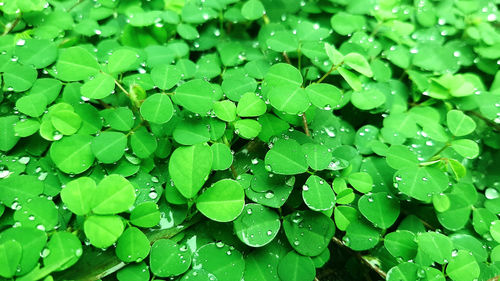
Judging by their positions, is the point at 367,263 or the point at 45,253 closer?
the point at 45,253

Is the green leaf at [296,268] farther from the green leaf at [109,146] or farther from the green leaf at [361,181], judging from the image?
the green leaf at [109,146]

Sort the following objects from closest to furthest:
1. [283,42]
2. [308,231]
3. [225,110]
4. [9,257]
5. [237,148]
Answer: [9,257]
[308,231]
[225,110]
[237,148]
[283,42]

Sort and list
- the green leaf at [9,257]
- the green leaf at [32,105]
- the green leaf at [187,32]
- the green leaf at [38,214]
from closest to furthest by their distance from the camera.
A: 1. the green leaf at [9,257]
2. the green leaf at [38,214]
3. the green leaf at [32,105]
4. the green leaf at [187,32]

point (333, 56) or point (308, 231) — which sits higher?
point (333, 56)

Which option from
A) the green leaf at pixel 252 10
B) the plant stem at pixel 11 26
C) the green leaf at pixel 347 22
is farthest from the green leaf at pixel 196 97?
the plant stem at pixel 11 26

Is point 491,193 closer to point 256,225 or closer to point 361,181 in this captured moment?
point 361,181

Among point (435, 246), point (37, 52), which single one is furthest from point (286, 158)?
point (37, 52)

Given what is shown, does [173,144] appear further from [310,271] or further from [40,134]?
[310,271]
